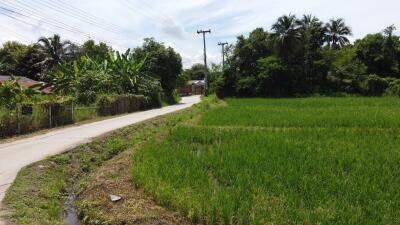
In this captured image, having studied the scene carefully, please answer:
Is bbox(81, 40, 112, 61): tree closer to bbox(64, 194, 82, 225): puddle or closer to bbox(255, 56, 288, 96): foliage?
bbox(255, 56, 288, 96): foliage

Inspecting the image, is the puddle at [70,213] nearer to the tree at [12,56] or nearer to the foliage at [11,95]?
the foliage at [11,95]

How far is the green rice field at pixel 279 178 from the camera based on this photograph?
6.27m

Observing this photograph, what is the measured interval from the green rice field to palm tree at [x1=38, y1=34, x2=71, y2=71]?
42297 millimetres

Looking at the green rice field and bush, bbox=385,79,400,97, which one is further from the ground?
bush, bbox=385,79,400,97

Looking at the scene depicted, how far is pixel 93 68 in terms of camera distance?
32.7 metres

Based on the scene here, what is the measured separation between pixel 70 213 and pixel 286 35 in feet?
160

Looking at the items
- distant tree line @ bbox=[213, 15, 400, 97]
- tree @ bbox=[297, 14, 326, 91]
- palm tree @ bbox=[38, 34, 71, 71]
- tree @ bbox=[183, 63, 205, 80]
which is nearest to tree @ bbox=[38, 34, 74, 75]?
palm tree @ bbox=[38, 34, 71, 71]

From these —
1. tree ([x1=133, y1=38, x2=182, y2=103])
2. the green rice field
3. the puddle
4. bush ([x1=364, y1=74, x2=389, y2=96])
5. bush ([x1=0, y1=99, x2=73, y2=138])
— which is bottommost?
the puddle

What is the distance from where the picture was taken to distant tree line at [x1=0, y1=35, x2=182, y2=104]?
29.7 metres

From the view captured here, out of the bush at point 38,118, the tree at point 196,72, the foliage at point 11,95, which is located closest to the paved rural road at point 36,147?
the bush at point 38,118

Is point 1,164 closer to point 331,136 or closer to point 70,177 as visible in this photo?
point 70,177

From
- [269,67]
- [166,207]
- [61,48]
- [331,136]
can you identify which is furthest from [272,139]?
[61,48]

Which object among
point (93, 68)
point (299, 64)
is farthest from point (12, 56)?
point (299, 64)

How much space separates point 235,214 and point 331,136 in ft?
29.2
